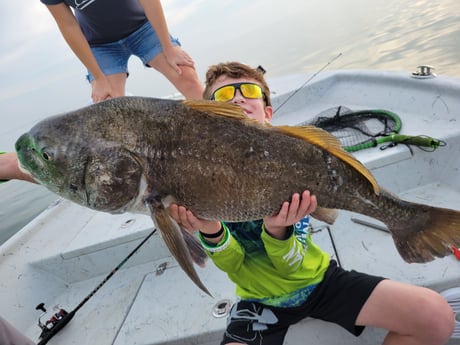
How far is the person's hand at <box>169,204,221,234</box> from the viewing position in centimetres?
175

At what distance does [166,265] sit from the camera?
3635 mm

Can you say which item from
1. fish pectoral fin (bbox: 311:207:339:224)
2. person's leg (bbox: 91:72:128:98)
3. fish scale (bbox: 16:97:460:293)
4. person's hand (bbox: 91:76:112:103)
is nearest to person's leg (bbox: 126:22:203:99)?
person's leg (bbox: 91:72:128:98)

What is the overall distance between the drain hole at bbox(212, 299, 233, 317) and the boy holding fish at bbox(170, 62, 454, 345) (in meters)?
0.45

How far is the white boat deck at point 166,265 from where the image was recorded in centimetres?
260

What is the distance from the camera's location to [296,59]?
19.9 metres

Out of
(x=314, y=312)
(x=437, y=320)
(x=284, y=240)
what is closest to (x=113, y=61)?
(x=284, y=240)

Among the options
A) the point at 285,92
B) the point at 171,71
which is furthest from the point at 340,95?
the point at 171,71

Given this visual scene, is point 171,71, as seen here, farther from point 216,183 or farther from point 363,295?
point 363,295

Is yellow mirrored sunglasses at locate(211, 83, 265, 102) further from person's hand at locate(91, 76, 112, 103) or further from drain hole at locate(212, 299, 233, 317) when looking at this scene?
drain hole at locate(212, 299, 233, 317)

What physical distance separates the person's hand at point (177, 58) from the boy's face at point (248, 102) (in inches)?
60.3

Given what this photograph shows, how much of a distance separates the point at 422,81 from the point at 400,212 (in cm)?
344

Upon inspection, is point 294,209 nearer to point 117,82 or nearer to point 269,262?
point 269,262

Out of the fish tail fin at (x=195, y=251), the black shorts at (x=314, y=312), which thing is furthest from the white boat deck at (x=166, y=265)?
the fish tail fin at (x=195, y=251)

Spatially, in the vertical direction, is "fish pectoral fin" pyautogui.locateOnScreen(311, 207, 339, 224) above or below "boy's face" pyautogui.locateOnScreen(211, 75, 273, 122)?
below
